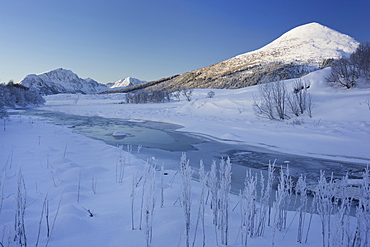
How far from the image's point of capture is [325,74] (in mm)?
19844

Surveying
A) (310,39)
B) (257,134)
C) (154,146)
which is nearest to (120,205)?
(154,146)

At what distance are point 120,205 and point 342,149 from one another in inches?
327

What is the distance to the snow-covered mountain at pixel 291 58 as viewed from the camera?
89844 millimetres

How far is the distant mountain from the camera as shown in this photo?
89250 millimetres

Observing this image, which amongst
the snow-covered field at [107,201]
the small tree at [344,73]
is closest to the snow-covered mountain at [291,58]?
the small tree at [344,73]

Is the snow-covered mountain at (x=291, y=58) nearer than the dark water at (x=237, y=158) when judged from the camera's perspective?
No

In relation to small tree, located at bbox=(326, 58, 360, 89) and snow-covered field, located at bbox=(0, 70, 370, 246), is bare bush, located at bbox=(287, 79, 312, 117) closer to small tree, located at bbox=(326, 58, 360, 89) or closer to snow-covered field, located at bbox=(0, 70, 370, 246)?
small tree, located at bbox=(326, 58, 360, 89)

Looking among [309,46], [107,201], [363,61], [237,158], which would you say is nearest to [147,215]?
[107,201]

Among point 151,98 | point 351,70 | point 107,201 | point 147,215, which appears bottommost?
point 107,201

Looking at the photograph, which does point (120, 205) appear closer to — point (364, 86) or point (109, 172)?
point (109, 172)

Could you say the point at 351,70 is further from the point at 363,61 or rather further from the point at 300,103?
the point at 300,103

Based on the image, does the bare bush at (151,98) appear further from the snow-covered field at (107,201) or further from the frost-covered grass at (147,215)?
the frost-covered grass at (147,215)

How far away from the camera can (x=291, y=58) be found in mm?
108062

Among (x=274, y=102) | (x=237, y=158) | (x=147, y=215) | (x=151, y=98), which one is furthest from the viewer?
→ (x=151, y=98)
